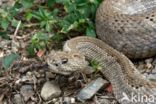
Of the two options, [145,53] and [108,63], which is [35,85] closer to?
[108,63]

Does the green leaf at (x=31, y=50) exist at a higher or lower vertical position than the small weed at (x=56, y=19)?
lower

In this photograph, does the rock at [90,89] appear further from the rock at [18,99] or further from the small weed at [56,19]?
the small weed at [56,19]

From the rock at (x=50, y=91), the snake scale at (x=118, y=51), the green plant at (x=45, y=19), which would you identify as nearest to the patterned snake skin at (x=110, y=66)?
the snake scale at (x=118, y=51)

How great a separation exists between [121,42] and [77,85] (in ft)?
2.42

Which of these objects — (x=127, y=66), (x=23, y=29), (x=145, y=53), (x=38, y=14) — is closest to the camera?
(x=127, y=66)

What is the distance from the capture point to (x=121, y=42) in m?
5.41

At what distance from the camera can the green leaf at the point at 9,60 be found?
5203 mm

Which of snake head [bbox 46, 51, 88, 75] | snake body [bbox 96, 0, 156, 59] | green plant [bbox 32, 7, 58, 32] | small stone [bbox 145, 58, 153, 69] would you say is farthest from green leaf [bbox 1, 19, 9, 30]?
small stone [bbox 145, 58, 153, 69]

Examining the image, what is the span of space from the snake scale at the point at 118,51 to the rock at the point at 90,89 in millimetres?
102

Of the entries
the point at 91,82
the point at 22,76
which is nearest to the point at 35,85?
the point at 22,76

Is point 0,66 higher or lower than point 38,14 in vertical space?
lower

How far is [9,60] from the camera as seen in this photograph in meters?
5.23

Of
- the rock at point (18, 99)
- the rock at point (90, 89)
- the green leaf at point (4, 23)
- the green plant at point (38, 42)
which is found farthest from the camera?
the green leaf at point (4, 23)

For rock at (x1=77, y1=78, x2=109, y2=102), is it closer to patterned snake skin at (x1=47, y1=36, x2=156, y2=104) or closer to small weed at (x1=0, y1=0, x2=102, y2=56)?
patterned snake skin at (x1=47, y1=36, x2=156, y2=104)
